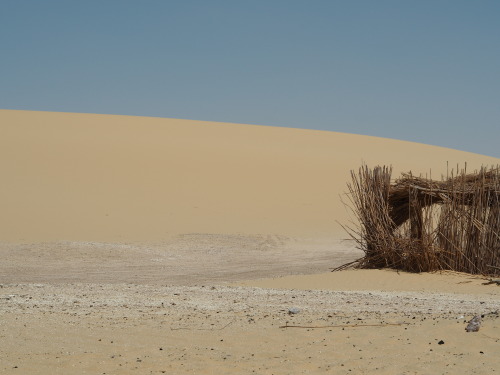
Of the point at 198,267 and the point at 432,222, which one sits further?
the point at 198,267

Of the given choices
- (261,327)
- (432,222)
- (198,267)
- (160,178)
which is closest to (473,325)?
(261,327)

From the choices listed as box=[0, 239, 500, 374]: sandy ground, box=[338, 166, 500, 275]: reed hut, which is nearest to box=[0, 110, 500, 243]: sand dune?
box=[338, 166, 500, 275]: reed hut

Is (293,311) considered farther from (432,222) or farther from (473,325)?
(432,222)

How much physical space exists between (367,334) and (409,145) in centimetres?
5030

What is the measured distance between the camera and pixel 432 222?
42.7 feet

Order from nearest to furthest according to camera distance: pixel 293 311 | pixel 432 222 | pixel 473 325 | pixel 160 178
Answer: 1. pixel 473 325
2. pixel 293 311
3. pixel 432 222
4. pixel 160 178

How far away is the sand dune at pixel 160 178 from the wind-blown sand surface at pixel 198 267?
130mm

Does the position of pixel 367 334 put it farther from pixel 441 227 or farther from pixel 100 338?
pixel 441 227

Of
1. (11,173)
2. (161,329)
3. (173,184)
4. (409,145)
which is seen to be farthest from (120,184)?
(409,145)

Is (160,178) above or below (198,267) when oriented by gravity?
above

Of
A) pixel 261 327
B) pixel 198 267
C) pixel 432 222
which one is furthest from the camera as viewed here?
pixel 198 267

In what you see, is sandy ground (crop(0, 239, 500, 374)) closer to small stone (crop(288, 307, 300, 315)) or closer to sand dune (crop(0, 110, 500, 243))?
small stone (crop(288, 307, 300, 315))

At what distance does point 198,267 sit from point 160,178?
613 inches

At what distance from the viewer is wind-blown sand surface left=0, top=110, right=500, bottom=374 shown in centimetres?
628
